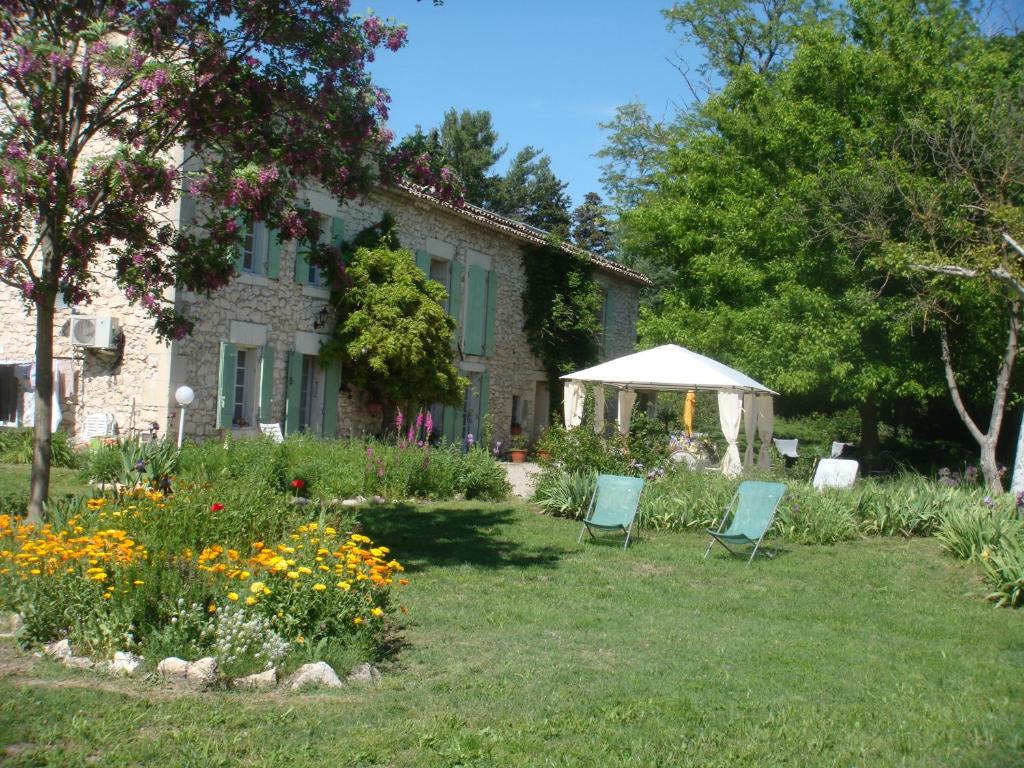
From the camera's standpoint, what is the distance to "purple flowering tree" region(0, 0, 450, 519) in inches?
281

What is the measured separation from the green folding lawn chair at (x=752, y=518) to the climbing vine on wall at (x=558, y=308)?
13.3m

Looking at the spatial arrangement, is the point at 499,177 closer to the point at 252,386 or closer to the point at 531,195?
the point at 531,195

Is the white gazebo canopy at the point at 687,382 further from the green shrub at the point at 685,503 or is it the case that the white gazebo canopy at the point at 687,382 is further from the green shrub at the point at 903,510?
the green shrub at the point at 903,510

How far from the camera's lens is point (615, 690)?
5.18m

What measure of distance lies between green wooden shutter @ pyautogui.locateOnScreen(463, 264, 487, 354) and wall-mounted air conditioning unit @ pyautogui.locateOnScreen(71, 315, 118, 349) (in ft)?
26.8

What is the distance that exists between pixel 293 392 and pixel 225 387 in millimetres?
1654

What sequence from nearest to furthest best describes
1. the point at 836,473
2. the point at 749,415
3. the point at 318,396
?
the point at 836,473, the point at 749,415, the point at 318,396

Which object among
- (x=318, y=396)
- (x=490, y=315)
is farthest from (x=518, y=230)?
(x=318, y=396)

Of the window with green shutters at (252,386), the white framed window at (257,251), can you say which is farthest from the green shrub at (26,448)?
the white framed window at (257,251)

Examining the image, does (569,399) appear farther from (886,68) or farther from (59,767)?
(59,767)

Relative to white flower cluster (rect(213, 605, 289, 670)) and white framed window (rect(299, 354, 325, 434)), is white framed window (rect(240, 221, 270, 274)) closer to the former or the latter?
white framed window (rect(299, 354, 325, 434))

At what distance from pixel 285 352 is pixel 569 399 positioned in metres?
4.76

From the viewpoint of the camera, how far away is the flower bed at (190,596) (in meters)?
5.05

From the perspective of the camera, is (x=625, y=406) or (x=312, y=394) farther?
(x=625, y=406)
